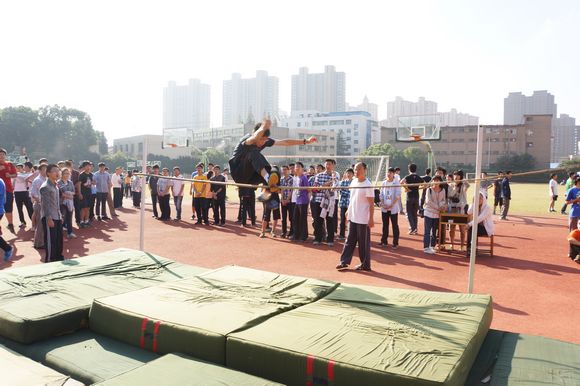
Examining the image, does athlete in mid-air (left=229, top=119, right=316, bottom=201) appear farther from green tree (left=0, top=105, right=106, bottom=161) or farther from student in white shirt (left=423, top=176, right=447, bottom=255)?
green tree (left=0, top=105, right=106, bottom=161)

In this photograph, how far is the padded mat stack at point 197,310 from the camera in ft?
11.7

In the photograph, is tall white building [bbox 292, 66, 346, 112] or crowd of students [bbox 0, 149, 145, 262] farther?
tall white building [bbox 292, 66, 346, 112]

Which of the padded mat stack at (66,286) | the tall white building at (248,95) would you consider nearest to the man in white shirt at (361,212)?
the padded mat stack at (66,286)

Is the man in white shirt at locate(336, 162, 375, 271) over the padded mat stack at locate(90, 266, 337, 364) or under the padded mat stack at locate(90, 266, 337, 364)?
over

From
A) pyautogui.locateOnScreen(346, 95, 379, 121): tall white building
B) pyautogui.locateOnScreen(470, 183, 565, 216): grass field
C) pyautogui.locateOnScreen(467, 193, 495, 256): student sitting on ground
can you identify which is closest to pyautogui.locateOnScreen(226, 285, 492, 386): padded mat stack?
pyautogui.locateOnScreen(467, 193, 495, 256): student sitting on ground

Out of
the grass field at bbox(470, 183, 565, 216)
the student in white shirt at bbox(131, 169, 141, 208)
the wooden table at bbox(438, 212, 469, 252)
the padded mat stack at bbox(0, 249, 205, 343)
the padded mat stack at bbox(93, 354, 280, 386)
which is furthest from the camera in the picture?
the grass field at bbox(470, 183, 565, 216)

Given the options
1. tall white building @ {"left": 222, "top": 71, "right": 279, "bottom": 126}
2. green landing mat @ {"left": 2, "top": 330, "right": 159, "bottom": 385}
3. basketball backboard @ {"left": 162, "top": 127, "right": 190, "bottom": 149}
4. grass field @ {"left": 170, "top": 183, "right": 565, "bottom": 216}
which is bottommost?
green landing mat @ {"left": 2, "top": 330, "right": 159, "bottom": 385}

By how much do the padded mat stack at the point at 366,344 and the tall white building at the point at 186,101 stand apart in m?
148

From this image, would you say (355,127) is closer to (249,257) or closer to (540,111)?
(540,111)

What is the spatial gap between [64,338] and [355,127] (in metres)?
98.7

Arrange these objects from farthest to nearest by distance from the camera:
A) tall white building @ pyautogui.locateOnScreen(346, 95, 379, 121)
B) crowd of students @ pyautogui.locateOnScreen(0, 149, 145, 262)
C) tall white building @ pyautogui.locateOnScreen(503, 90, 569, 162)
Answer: tall white building @ pyautogui.locateOnScreen(346, 95, 379, 121) → tall white building @ pyautogui.locateOnScreen(503, 90, 569, 162) → crowd of students @ pyautogui.locateOnScreen(0, 149, 145, 262)

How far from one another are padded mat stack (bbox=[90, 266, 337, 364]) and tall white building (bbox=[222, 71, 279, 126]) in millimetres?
122176

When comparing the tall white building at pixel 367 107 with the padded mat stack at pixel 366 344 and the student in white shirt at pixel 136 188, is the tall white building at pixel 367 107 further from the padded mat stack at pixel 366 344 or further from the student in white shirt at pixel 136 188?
the padded mat stack at pixel 366 344

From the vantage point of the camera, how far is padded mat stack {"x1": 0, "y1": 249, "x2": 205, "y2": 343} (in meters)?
4.02
